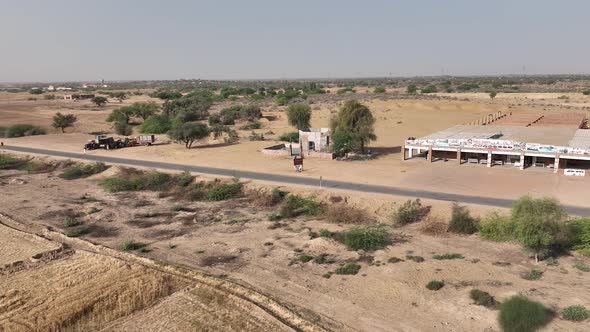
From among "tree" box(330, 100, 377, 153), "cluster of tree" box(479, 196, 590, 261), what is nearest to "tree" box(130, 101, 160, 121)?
"tree" box(330, 100, 377, 153)

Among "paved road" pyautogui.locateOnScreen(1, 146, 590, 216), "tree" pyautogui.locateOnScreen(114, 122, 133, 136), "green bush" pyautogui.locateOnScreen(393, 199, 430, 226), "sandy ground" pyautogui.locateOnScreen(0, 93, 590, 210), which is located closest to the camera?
"green bush" pyautogui.locateOnScreen(393, 199, 430, 226)

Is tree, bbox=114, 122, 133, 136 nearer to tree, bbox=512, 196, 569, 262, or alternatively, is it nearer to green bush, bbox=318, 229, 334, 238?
green bush, bbox=318, 229, 334, 238

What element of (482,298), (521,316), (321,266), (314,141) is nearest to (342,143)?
(314,141)

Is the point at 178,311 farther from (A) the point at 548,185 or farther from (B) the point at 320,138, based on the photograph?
(B) the point at 320,138

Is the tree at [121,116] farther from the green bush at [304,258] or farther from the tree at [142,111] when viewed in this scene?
the green bush at [304,258]

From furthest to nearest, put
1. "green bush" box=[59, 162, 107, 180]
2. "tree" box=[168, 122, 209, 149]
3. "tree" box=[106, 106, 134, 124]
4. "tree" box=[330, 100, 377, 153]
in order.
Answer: "tree" box=[106, 106, 134, 124]
"tree" box=[168, 122, 209, 149]
"tree" box=[330, 100, 377, 153]
"green bush" box=[59, 162, 107, 180]

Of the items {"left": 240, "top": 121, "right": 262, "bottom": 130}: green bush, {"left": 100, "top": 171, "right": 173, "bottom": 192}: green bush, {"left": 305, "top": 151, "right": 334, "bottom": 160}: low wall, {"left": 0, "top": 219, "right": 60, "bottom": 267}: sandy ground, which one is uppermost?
{"left": 240, "top": 121, "right": 262, "bottom": 130}: green bush

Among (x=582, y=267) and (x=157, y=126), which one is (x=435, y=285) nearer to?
(x=582, y=267)
